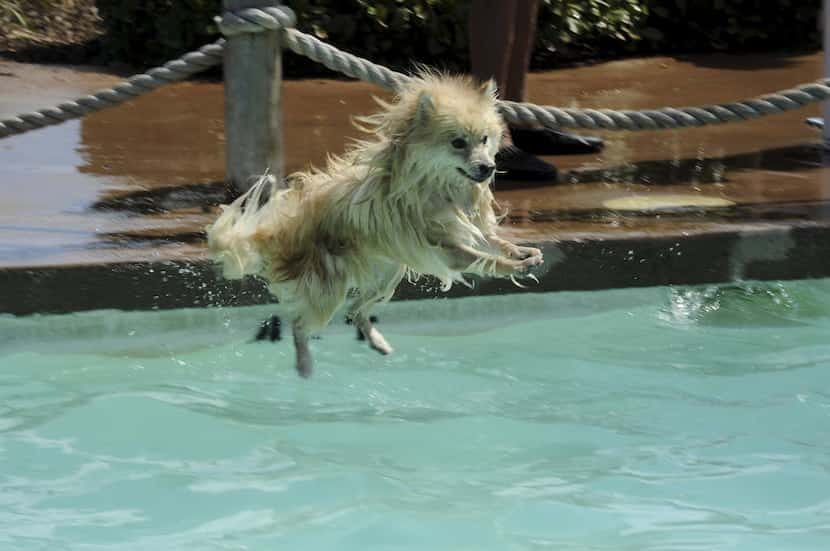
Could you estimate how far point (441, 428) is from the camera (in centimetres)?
546

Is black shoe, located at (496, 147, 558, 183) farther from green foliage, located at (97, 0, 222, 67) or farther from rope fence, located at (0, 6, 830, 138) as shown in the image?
green foliage, located at (97, 0, 222, 67)

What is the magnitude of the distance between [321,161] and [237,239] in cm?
242

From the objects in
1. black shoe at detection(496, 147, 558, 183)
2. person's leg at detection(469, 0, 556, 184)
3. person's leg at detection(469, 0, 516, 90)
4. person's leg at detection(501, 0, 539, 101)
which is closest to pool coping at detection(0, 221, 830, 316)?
person's leg at detection(469, 0, 556, 184)

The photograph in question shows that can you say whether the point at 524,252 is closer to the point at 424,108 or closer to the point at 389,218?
the point at 389,218

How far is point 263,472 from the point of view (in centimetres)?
506

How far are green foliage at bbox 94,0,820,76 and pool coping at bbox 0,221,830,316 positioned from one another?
4.23 metres

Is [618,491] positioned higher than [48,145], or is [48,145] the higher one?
[48,145]

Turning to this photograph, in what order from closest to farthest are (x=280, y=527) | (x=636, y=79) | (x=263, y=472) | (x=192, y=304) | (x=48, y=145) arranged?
1. (x=280, y=527)
2. (x=263, y=472)
3. (x=192, y=304)
4. (x=48, y=145)
5. (x=636, y=79)

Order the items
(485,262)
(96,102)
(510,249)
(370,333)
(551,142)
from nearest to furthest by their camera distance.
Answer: (485,262), (510,249), (370,333), (96,102), (551,142)

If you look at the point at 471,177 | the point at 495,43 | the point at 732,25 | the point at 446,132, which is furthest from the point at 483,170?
the point at 732,25

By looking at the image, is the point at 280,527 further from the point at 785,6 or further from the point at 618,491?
the point at 785,6

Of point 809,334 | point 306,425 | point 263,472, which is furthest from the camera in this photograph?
point 809,334

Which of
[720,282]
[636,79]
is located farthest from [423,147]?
[636,79]

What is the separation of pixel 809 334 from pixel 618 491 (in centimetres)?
179
